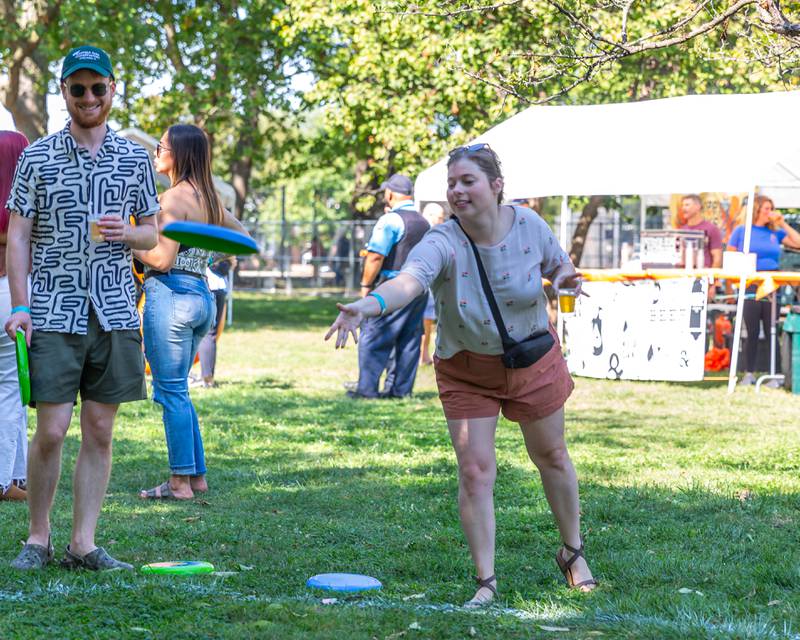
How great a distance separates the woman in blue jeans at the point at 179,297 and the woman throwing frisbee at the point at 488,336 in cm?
198

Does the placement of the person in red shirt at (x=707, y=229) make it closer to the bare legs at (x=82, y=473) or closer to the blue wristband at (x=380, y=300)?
the bare legs at (x=82, y=473)

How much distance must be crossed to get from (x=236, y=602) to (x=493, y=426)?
1.14m

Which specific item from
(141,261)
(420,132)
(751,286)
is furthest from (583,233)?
(141,261)

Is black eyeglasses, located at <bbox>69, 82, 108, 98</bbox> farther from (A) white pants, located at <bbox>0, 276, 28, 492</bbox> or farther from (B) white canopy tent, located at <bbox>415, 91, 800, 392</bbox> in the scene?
(B) white canopy tent, located at <bbox>415, 91, 800, 392</bbox>

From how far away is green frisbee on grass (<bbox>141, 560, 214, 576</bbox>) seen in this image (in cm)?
482

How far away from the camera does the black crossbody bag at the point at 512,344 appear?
14.3 feet

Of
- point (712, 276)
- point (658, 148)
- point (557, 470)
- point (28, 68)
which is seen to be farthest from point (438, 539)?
point (28, 68)

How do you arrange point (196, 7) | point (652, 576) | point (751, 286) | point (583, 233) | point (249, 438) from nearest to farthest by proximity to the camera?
point (652, 576) < point (249, 438) < point (751, 286) < point (583, 233) < point (196, 7)

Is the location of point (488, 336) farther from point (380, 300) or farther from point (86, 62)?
point (86, 62)

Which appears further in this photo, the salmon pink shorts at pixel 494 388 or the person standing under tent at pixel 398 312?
the person standing under tent at pixel 398 312

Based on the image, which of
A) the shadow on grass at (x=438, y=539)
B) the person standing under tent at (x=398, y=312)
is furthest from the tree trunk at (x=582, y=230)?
the shadow on grass at (x=438, y=539)

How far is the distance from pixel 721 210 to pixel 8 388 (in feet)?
47.8

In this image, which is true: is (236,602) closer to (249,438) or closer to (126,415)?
(249,438)

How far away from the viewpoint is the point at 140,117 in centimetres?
2859
